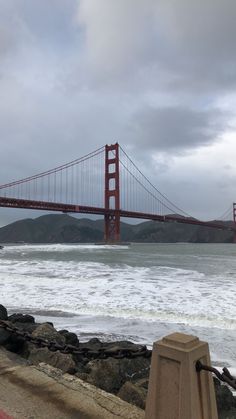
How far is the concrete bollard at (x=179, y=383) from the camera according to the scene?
1.48m

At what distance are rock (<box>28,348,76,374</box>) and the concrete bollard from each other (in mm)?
1583

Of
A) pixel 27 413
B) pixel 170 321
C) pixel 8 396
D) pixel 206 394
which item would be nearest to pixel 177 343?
pixel 206 394

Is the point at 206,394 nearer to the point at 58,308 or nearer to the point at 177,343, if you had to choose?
the point at 177,343

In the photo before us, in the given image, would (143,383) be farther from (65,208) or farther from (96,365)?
(65,208)

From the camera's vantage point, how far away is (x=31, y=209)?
41.2m

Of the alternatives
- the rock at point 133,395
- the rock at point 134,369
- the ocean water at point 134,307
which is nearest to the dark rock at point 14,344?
the rock at point 134,369

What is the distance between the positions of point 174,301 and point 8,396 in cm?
631

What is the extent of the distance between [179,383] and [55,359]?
1905 millimetres

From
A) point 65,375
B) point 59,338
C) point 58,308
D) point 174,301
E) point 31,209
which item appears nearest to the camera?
point 65,375

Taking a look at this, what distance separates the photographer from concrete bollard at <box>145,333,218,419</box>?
1.48 m

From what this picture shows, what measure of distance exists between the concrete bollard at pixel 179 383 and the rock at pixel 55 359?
1583 mm

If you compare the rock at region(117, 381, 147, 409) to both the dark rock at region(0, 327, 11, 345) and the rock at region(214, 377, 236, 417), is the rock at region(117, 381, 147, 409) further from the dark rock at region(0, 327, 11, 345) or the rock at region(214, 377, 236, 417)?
the dark rock at region(0, 327, 11, 345)

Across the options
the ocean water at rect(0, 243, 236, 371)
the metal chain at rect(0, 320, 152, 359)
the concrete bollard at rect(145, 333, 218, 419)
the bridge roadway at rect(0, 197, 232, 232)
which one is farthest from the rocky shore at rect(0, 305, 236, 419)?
the bridge roadway at rect(0, 197, 232, 232)

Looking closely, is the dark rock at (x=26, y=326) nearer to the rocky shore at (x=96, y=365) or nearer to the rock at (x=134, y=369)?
the rocky shore at (x=96, y=365)
